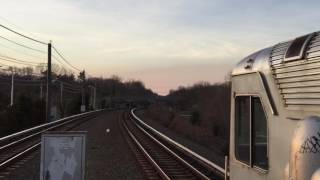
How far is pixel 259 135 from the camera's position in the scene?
6.01m

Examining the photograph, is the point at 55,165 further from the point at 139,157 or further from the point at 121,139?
the point at 121,139

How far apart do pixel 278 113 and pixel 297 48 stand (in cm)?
64

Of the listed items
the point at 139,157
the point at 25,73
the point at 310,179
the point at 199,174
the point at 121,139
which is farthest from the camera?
the point at 25,73

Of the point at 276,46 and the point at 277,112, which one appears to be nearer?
the point at 277,112

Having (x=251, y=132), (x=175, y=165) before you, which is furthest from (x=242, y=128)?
(x=175, y=165)

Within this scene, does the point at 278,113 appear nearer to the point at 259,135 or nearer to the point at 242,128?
the point at 259,135

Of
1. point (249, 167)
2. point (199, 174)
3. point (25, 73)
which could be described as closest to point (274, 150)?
point (249, 167)

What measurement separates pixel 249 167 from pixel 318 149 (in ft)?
6.68

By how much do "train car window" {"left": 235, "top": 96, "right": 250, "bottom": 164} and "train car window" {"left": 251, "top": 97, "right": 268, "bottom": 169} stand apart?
0.16 m

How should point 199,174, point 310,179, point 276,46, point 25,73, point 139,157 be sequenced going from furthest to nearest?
point 25,73 < point 139,157 < point 199,174 < point 276,46 < point 310,179

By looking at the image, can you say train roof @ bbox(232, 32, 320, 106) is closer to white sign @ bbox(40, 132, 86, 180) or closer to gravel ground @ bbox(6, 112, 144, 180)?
white sign @ bbox(40, 132, 86, 180)

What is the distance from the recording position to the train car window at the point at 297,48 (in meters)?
5.07

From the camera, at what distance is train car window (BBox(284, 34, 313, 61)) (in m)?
5.07

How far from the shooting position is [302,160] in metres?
4.26
